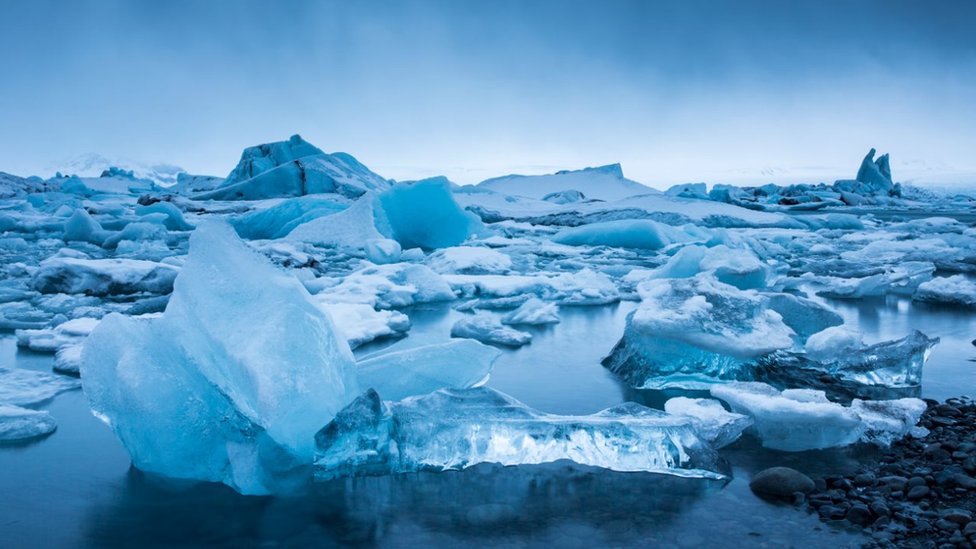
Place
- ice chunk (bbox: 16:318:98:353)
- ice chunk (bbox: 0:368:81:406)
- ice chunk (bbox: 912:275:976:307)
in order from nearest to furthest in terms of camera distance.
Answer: ice chunk (bbox: 0:368:81:406), ice chunk (bbox: 16:318:98:353), ice chunk (bbox: 912:275:976:307)

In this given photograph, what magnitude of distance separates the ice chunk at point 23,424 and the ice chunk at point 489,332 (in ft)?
7.90

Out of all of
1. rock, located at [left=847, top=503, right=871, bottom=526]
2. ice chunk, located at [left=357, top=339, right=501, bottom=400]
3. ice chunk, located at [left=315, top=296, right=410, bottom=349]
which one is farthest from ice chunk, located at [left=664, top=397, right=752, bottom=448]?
ice chunk, located at [left=315, top=296, right=410, bottom=349]

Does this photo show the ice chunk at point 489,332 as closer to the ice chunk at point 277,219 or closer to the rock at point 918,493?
the rock at point 918,493

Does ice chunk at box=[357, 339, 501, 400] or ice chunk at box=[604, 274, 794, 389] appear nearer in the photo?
ice chunk at box=[357, 339, 501, 400]

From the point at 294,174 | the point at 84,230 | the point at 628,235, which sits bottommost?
the point at 628,235

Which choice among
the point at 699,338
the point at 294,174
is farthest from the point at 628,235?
the point at 294,174

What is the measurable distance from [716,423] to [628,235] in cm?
1026

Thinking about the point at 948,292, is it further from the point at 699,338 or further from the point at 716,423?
the point at 716,423

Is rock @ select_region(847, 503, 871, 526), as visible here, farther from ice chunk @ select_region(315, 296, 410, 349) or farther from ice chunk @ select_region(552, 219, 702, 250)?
ice chunk @ select_region(552, 219, 702, 250)

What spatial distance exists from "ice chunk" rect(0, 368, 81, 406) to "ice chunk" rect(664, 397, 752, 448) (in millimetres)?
2737

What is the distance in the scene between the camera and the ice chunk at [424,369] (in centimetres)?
291

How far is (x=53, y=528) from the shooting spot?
2035 mm

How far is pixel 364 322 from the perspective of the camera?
4867 mm

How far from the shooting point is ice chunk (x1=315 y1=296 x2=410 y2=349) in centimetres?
458
